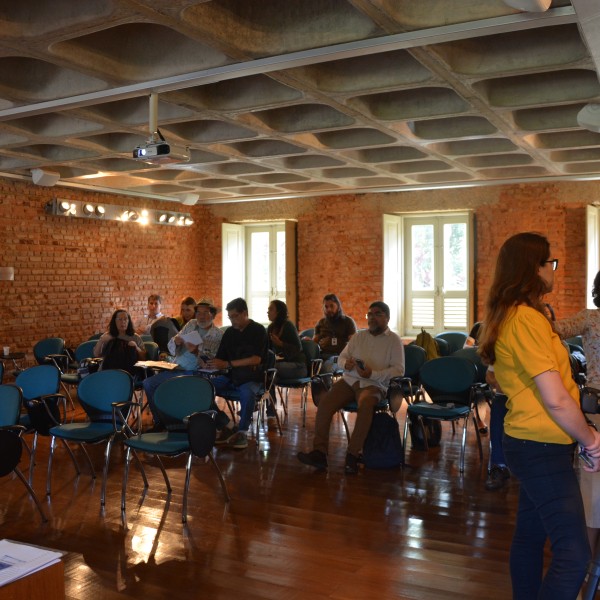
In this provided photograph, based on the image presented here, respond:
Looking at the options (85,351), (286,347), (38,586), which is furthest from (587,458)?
(85,351)

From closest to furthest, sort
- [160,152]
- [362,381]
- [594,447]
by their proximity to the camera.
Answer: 1. [594,447]
2. [160,152]
3. [362,381]

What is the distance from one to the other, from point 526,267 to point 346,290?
1005cm

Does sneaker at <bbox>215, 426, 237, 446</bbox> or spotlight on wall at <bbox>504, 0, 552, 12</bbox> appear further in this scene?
sneaker at <bbox>215, 426, 237, 446</bbox>

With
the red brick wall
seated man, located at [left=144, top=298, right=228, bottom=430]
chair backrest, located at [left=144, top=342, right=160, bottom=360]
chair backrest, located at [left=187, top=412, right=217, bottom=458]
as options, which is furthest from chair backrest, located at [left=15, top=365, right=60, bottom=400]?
the red brick wall

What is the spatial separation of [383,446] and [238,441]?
5.11 feet

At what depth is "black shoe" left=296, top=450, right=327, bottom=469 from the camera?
20.1 feet

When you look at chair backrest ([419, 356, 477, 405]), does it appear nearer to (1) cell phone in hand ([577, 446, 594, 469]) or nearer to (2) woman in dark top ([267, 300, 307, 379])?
(2) woman in dark top ([267, 300, 307, 379])

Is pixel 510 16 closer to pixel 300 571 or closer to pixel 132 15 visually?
pixel 132 15

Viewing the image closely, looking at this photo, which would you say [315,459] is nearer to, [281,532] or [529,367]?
[281,532]

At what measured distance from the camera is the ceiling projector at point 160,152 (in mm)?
5902

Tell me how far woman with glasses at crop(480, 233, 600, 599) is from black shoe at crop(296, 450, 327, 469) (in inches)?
136


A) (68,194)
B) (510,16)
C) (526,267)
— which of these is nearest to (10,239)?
(68,194)

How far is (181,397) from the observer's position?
17.9ft

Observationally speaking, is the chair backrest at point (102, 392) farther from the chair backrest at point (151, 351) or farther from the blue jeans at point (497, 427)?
the blue jeans at point (497, 427)
